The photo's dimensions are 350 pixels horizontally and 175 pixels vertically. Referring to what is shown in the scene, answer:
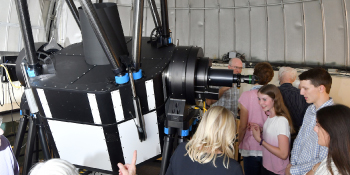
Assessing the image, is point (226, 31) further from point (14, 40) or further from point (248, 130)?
point (14, 40)

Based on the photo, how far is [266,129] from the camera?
2652 millimetres

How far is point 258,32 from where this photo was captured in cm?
650

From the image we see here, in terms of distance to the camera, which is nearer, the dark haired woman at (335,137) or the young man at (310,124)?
the dark haired woman at (335,137)

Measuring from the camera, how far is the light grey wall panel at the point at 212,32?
6.81 meters

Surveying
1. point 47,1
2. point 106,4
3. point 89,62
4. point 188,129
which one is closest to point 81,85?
point 89,62

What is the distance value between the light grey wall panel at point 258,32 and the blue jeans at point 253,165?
4.05m

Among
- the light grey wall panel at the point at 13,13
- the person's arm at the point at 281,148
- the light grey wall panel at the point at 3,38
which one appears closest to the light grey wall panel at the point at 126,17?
the light grey wall panel at the point at 13,13

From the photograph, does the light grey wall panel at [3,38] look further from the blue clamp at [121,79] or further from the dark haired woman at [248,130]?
the dark haired woman at [248,130]

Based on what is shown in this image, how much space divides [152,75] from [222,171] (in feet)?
3.83

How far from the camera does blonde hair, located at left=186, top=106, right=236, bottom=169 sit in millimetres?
1599

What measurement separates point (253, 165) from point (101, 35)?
2.32m

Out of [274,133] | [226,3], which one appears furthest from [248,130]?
[226,3]

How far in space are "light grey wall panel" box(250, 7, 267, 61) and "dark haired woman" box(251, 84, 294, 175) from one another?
413 centimetres

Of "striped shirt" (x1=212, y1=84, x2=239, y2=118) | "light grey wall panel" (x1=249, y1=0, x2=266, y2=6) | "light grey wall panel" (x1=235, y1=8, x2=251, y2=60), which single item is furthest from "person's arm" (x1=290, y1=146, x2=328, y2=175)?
"light grey wall panel" (x1=249, y1=0, x2=266, y2=6)
